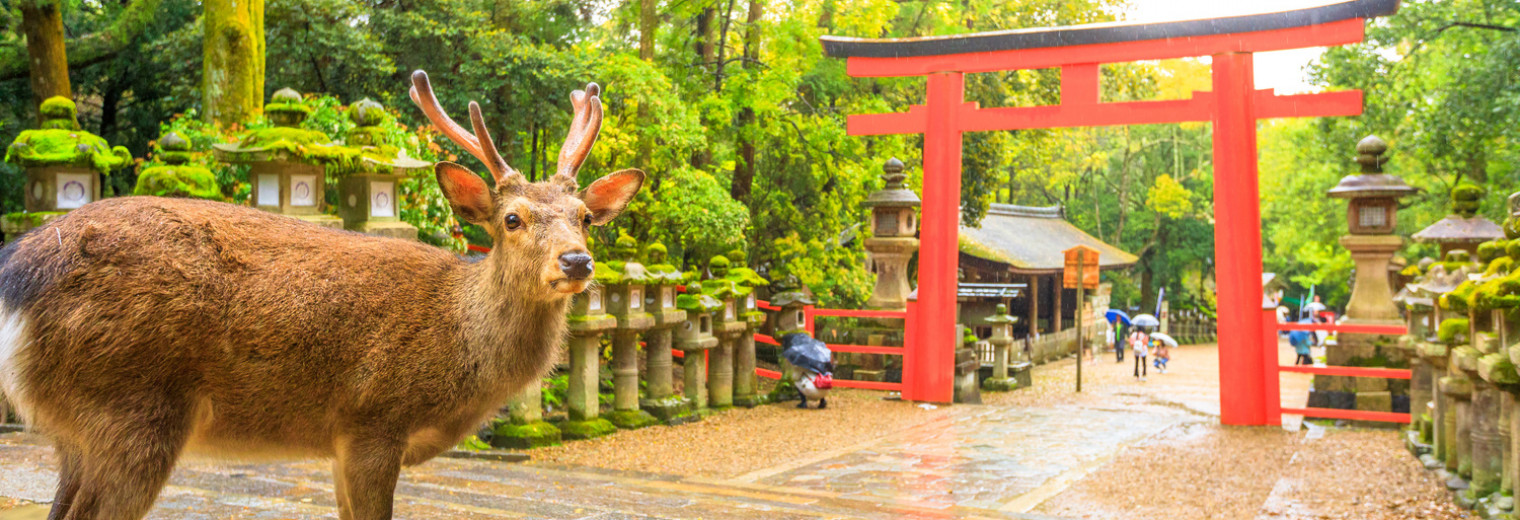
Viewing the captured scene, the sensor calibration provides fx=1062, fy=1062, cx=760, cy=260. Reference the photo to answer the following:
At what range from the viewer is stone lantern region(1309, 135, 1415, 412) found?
12.3 metres

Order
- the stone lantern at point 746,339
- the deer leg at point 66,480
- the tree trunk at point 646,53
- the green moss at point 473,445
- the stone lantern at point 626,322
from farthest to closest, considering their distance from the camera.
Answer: the tree trunk at point 646,53 → the stone lantern at point 746,339 → the stone lantern at point 626,322 → the green moss at point 473,445 → the deer leg at point 66,480

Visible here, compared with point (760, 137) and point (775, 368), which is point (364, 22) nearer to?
point (760, 137)

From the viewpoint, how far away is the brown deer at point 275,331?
9.69 ft

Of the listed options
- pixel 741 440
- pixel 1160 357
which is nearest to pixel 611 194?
pixel 741 440

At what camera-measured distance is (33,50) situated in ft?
37.3

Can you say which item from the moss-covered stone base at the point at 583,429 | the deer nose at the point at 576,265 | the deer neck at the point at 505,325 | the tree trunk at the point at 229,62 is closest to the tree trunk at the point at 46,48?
the tree trunk at the point at 229,62

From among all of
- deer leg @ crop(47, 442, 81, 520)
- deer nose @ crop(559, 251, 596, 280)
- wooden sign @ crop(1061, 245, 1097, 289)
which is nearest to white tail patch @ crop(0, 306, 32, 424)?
deer leg @ crop(47, 442, 81, 520)

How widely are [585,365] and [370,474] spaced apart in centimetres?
597

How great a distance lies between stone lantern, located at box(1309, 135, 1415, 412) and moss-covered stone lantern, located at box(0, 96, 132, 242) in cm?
1239

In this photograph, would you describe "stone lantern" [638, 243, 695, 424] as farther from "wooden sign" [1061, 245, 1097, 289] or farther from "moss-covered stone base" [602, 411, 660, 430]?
"wooden sign" [1061, 245, 1097, 289]

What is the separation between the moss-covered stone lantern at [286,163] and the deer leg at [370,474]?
13.7ft

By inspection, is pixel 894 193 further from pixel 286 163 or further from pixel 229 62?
pixel 286 163

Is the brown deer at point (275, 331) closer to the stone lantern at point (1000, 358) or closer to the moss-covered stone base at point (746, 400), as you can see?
the moss-covered stone base at point (746, 400)

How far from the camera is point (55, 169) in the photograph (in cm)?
694
